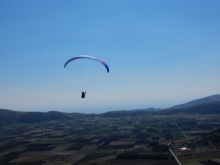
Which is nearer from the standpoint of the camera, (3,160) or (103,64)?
(103,64)

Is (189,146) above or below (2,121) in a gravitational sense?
below

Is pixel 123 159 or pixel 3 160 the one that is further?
pixel 3 160

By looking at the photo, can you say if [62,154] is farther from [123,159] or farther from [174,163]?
[174,163]

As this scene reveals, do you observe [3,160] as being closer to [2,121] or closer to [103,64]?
[103,64]

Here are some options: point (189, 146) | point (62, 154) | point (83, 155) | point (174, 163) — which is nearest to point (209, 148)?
point (189, 146)

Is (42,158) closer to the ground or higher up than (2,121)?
closer to the ground

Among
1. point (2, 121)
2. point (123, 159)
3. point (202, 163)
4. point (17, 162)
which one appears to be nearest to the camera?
point (202, 163)

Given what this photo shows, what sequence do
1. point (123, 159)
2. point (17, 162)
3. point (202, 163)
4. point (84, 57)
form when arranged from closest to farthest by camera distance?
point (84, 57), point (202, 163), point (123, 159), point (17, 162)

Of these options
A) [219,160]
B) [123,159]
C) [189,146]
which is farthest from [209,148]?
[123,159]

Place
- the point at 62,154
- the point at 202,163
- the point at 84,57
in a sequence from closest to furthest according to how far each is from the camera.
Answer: the point at 84,57 → the point at 202,163 → the point at 62,154
